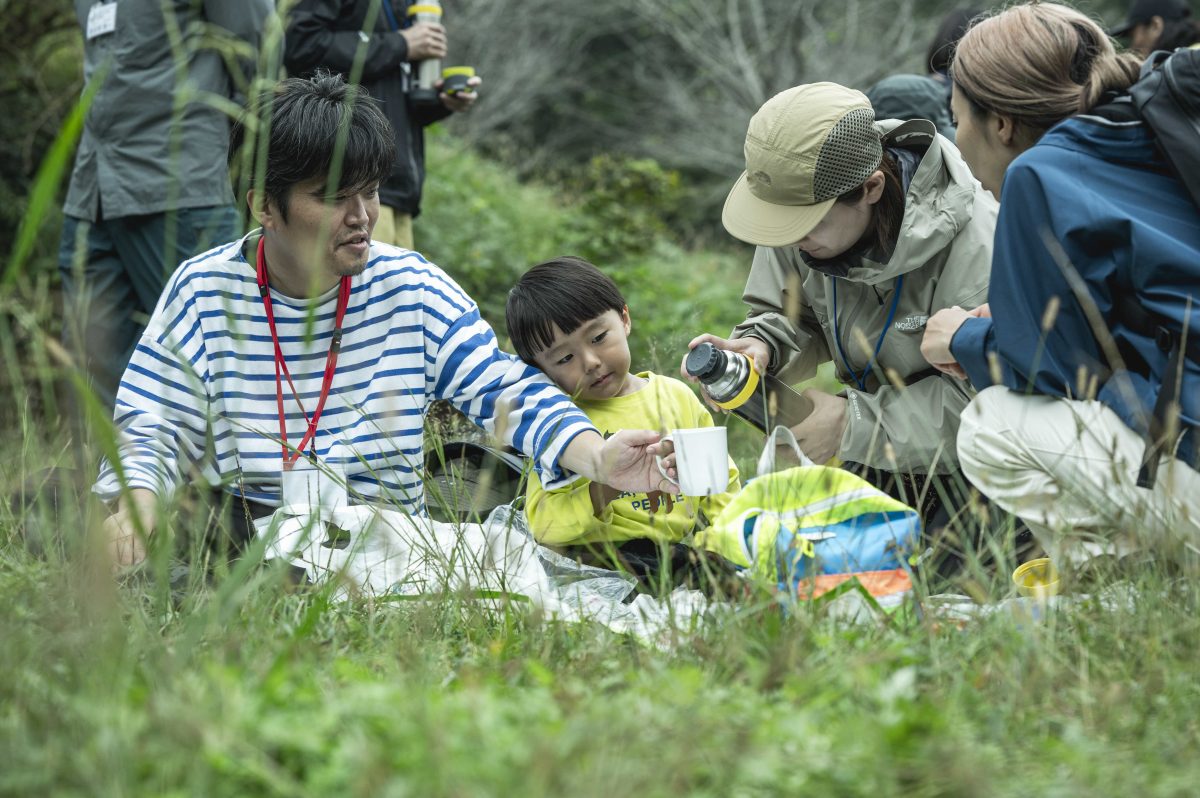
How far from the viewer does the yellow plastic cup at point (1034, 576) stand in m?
2.41

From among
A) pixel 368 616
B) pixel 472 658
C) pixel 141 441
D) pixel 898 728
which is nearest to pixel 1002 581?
pixel 898 728

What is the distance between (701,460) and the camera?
2.36 m

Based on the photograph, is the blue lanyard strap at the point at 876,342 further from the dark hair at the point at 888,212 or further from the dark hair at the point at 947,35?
the dark hair at the point at 947,35

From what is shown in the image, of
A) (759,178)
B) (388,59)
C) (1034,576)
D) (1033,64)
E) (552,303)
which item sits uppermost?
(388,59)

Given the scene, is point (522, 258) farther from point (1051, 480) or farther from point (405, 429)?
point (1051, 480)

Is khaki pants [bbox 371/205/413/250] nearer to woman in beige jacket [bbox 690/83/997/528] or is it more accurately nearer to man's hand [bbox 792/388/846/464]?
woman in beige jacket [bbox 690/83/997/528]

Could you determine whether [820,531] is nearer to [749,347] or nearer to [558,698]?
[558,698]

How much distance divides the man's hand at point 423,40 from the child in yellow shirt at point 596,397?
1.63 m

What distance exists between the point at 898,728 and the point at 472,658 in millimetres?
849

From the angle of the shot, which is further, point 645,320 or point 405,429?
point 645,320

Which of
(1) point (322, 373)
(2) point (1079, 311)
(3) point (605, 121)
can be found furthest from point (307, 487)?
(3) point (605, 121)

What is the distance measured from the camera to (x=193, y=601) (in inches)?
87.0

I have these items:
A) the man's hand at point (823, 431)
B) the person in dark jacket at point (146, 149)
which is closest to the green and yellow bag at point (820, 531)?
the man's hand at point (823, 431)

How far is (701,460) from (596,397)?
0.82m
